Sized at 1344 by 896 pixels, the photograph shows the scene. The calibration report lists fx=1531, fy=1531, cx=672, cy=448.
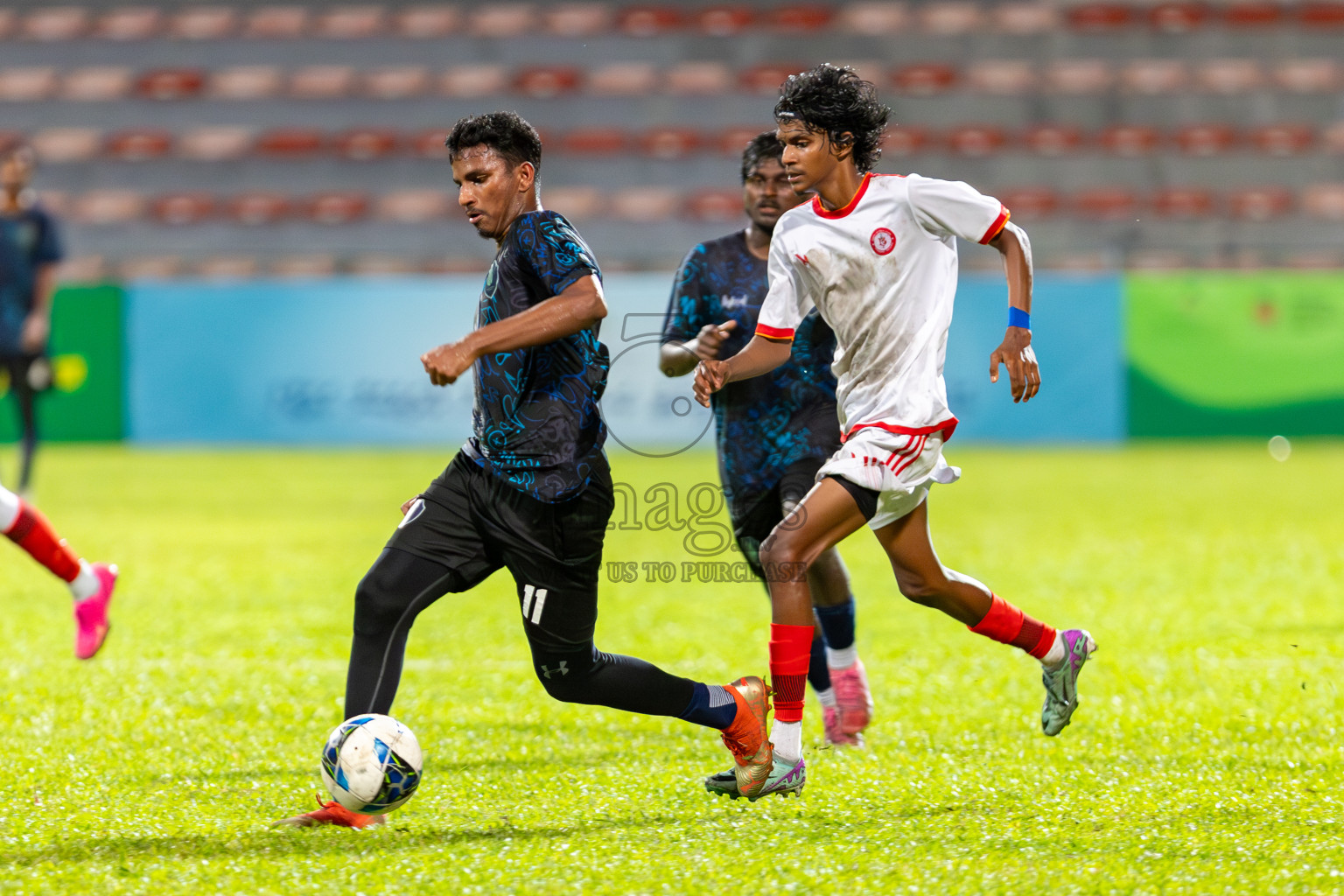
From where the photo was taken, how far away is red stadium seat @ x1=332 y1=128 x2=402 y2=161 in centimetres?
2180

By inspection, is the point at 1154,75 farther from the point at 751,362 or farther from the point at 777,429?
the point at 751,362

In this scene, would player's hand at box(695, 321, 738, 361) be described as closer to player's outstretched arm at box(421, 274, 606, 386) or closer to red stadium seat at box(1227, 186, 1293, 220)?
player's outstretched arm at box(421, 274, 606, 386)

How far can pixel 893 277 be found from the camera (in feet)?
12.6

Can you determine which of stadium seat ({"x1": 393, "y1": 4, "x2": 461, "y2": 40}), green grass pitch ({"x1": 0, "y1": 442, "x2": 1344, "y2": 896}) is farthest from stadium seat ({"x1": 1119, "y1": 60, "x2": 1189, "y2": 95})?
green grass pitch ({"x1": 0, "y1": 442, "x2": 1344, "y2": 896})

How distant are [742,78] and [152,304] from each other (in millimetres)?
9342

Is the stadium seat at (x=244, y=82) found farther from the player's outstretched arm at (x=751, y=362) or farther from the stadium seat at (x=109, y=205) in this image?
the player's outstretched arm at (x=751, y=362)

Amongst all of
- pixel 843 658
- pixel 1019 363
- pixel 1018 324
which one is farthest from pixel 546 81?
pixel 1019 363

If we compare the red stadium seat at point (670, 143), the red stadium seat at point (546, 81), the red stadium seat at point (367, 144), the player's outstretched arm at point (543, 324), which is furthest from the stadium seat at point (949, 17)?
the player's outstretched arm at point (543, 324)

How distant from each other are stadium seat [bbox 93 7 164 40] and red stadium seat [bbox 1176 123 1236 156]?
15.1 m

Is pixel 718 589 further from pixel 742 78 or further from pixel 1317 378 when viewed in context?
pixel 742 78

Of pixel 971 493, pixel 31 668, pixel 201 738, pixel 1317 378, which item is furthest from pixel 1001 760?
pixel 1317 378

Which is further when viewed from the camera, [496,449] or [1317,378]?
[1317,378]

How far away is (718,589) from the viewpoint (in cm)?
805

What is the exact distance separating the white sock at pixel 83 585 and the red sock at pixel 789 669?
227 cm
